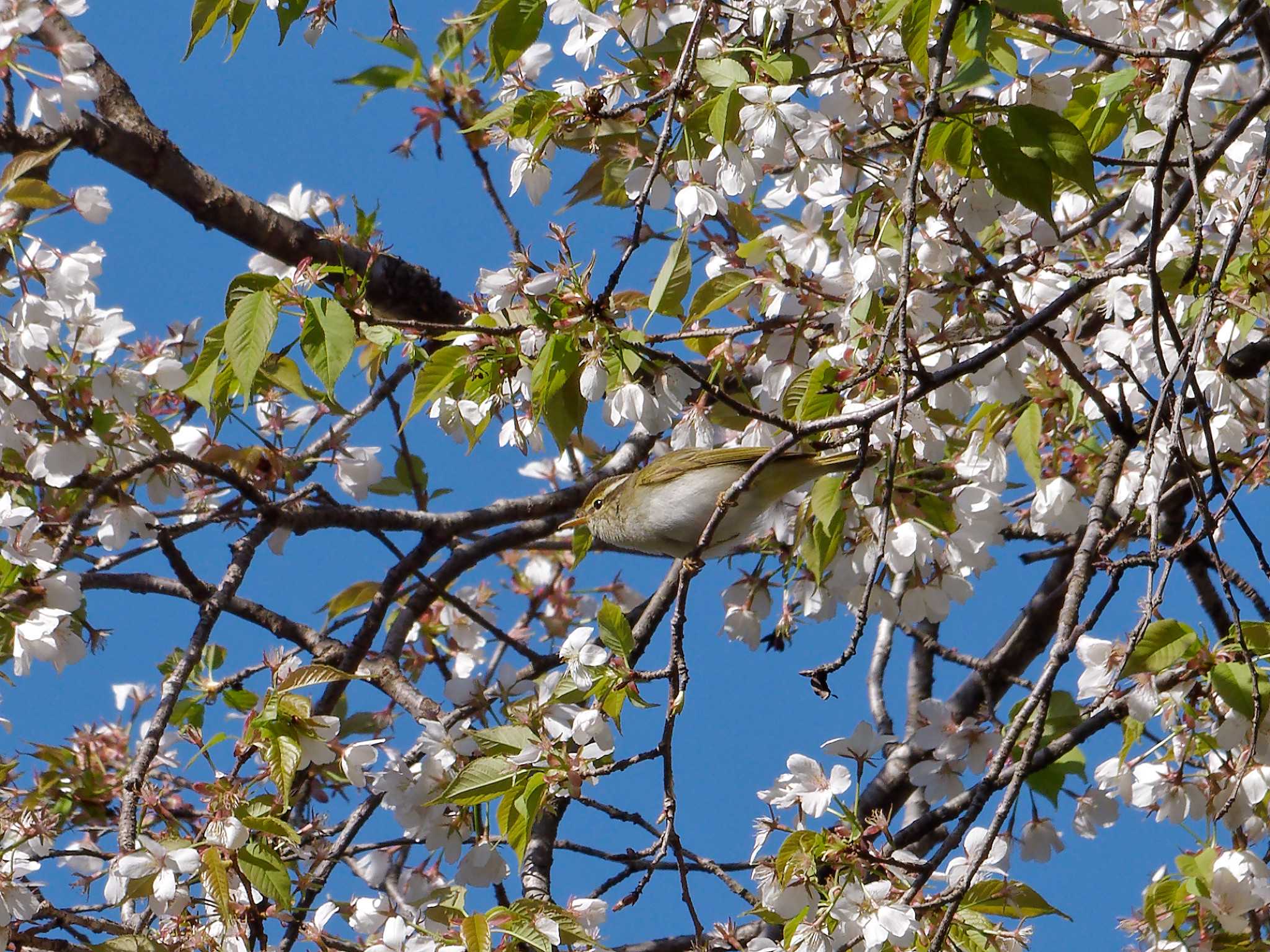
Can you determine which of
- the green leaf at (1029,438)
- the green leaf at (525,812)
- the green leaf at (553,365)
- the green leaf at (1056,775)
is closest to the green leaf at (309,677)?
the green leaf at (525,812)

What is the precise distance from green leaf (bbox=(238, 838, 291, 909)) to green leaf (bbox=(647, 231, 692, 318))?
1422 mm

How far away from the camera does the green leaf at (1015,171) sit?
2346 mm

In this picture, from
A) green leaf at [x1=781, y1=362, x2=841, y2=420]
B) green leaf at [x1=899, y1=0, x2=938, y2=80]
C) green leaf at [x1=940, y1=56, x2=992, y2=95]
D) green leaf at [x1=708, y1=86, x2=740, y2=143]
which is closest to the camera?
green leaf at [x1=940, y1=56, x2=992, y2=95]

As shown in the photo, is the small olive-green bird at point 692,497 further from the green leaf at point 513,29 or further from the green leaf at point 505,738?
the green leaf at point 513,29

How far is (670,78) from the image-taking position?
294 cm

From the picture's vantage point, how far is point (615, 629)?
2566 millimetres

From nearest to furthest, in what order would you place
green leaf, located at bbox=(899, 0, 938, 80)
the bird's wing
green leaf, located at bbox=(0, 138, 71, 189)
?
1. green leaf, located at bbox=(899, 0, 938, 80)
2. green leaf, located at bbox=(0, 138, 71, 189)
3. the bird's wing

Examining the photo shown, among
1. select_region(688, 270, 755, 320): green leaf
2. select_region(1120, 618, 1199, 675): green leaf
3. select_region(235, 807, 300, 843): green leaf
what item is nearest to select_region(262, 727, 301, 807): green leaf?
select_region(235, 807, 300, 843): green leaf

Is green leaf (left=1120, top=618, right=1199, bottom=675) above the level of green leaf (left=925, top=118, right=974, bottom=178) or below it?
below

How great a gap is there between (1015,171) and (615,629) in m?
1.16

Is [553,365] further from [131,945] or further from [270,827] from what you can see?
[131,945]

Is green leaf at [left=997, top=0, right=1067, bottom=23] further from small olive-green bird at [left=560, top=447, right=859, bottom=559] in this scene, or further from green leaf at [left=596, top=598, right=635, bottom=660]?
green leaf at [left=596, top=598, right=635, bottom=660]

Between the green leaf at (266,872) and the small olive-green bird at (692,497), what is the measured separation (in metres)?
1.43

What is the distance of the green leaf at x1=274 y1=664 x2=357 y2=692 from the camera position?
2.77 m
